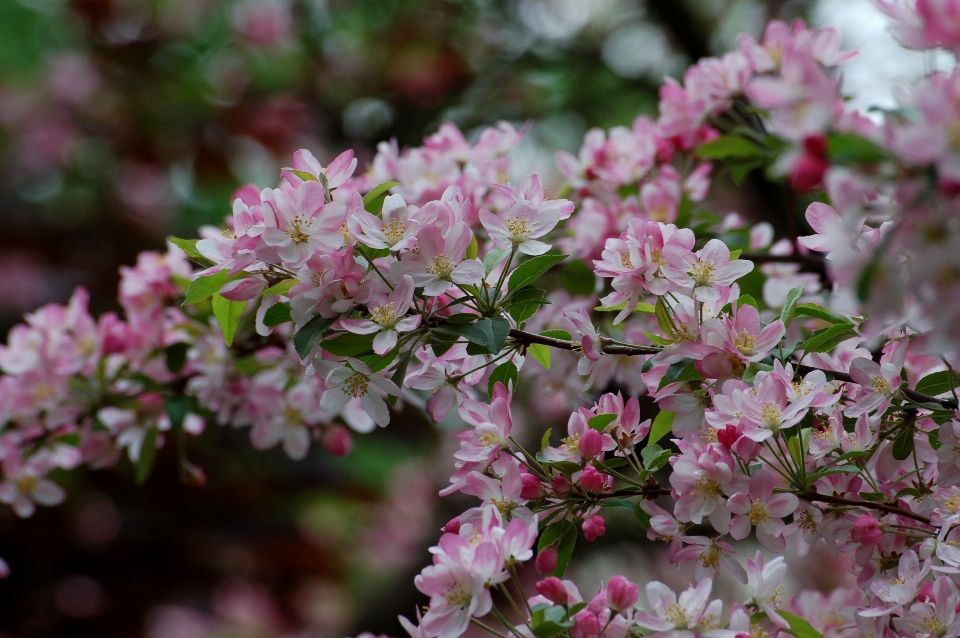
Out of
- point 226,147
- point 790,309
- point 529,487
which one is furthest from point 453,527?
point 226,147

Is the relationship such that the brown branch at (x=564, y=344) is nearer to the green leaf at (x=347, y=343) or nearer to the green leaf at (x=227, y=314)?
the green leaf at (x=347, y=343)

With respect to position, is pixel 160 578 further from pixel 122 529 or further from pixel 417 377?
pixel 417 377

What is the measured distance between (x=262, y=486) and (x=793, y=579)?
87.9 inches

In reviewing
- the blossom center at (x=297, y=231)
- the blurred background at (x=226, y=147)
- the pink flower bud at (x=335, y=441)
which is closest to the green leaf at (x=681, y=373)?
the blossom center at (x=297, y=231)

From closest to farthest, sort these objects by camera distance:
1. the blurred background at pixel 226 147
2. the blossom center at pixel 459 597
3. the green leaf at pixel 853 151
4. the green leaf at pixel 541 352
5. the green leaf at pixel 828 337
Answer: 1. the green leaf at pixel 853 151
2. the blossom center at pixel 459 597
3. the green leaf at pixel 828 337
4. the green leaf at pixel 541 352
5. the blurred background at pixel 226 147

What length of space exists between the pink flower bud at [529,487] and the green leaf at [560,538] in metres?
0.06

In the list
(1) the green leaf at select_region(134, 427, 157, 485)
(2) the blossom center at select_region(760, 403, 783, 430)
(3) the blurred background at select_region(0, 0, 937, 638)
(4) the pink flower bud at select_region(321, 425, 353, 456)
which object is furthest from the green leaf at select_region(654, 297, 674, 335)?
(3) the blurred background at select_region(0, 0, 937, 638)

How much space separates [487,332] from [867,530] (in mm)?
390

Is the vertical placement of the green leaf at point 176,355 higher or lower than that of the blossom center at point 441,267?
lower

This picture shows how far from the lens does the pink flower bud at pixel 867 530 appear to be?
2.53 feet

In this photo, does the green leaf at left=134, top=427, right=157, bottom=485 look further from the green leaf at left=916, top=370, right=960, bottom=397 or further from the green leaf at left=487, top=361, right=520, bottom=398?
the green leaf at left=916, top=370, right=960, bottom=397

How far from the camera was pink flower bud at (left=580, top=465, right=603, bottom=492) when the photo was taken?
2.56ft

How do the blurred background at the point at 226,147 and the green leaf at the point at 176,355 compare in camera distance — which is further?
the blurred background at the point at 226,147

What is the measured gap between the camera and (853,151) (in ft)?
1.63
